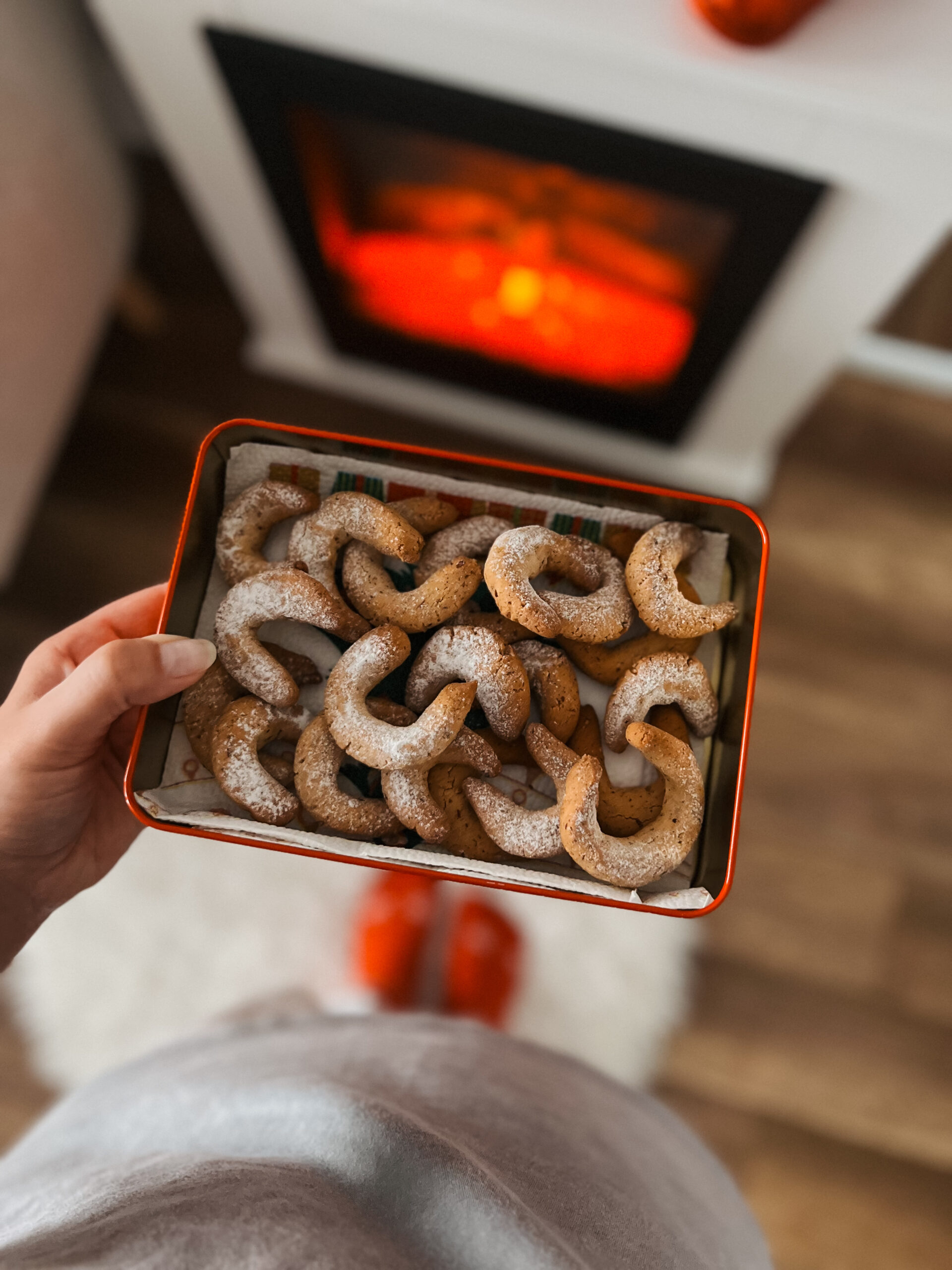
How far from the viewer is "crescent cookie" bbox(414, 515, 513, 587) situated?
70 cm

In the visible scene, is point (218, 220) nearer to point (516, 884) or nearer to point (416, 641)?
point (416, 641)

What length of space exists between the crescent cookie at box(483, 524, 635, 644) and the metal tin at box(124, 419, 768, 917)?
0.17 ft

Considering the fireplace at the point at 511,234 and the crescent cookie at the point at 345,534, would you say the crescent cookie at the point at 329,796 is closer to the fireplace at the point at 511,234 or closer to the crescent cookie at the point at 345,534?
the crescent cookie at the point at 345,534

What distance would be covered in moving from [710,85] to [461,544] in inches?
19.7

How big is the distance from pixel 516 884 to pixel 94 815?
1.42 feet

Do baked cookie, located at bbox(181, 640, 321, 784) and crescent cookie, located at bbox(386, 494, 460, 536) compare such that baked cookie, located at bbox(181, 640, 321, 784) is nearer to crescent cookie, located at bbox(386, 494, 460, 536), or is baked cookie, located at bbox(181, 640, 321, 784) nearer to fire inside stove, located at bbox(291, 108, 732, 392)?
crescent cookie, located at bbox(386, 494, 460, 536)

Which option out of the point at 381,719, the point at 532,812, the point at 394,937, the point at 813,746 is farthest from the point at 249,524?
the point at 813,746

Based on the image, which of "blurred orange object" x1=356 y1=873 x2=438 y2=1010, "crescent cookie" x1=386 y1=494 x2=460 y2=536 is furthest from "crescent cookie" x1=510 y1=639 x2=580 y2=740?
"blurred orange object" x1=356 y1=873 x2=438 y2=1010

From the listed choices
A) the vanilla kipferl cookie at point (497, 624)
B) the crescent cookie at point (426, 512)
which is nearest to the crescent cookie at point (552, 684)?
the vanilla kipferl cookie at point (497, 624)

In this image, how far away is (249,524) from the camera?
0.69m

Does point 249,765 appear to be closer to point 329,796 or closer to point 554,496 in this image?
point 329,796

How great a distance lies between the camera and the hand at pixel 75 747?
2.05 feet

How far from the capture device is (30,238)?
45.6 inches

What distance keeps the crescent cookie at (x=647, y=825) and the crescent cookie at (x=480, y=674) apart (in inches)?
2.5
